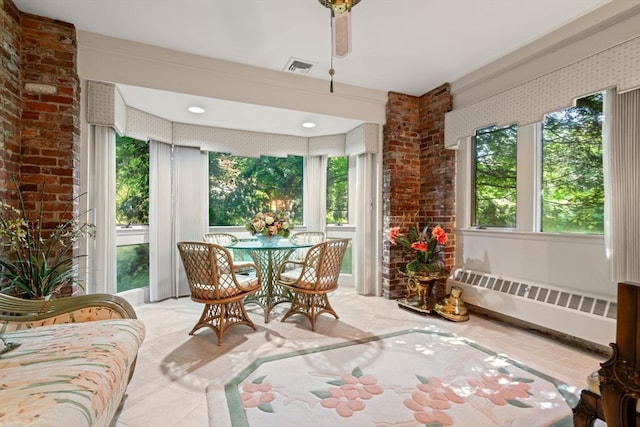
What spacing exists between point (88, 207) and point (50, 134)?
684mm

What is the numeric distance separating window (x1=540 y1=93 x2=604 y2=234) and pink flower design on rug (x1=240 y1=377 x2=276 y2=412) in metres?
2.82

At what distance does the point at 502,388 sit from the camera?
6.16ft

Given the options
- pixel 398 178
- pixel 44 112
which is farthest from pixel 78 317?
pixel 398 178

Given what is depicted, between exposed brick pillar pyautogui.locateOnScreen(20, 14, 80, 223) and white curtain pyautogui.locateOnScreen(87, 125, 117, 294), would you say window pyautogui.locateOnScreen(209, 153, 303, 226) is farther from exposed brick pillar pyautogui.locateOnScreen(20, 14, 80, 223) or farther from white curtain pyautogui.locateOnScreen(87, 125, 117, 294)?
exposed brick pillar pyautogui.locateOnScreen(20, 14, 80, 223)

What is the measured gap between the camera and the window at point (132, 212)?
140 inches

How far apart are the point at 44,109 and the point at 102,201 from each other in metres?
0.88

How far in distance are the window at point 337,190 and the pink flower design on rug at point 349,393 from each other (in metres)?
2.96

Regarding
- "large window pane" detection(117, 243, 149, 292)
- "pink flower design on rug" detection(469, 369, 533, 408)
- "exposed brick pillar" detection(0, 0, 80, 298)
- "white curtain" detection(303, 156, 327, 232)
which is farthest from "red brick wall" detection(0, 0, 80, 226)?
"pink flower design on rug" detection(469, 369, 533, 408)

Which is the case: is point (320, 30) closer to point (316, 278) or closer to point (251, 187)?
point (316, 278)

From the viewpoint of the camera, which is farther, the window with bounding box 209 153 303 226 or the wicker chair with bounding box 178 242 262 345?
the window with bounding box 209 153 303 226

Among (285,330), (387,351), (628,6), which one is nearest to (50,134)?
(285,330)

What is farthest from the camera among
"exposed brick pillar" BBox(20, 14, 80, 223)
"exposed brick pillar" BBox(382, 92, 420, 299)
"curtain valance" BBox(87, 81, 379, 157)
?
"exposed brick pillar" BBox(382, 92, 420, 299)

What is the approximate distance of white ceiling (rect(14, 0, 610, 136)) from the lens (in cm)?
227

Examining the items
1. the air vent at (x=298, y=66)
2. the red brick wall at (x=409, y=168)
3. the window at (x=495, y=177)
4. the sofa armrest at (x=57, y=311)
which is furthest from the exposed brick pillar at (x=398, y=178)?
the sofa armrest at (x=57, y=311)
